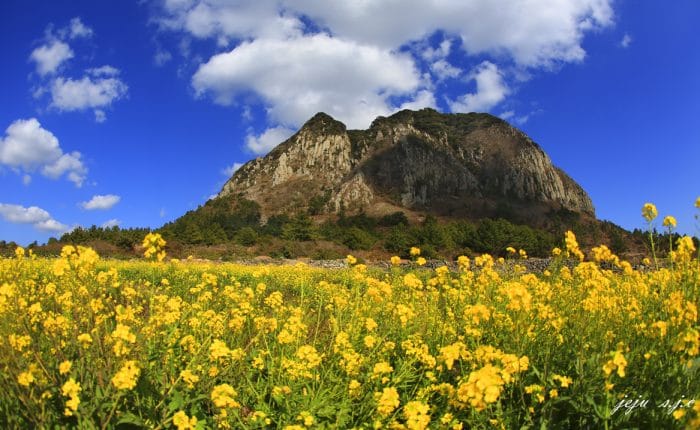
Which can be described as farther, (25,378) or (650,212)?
(650,212)

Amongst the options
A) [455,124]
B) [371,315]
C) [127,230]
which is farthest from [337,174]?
[371,315]

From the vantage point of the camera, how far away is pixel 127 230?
33.4 meters

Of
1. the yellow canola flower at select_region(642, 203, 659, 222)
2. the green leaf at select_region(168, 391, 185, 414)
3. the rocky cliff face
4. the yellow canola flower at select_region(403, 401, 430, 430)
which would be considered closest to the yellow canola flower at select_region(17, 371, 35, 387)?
the green leaf at select_region(168, 391, 185, 414)

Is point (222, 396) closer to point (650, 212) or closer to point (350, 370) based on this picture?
point (350, 370)

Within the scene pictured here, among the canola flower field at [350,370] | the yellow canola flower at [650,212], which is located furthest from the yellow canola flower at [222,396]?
the yellow canola flower at [650,212]

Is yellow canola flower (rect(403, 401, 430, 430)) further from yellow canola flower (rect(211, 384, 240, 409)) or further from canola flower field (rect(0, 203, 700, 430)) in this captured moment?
yellow canola flower (rect(211, 384, 240, 409))

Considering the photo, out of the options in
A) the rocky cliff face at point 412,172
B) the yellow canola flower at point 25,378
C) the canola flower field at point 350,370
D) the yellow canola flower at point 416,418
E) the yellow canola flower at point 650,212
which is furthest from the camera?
the rocky cliff face at point 412,172

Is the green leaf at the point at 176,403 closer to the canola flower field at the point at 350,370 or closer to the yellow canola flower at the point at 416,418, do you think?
the canola flower field at the point at 350,370

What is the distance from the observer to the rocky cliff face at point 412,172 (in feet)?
252

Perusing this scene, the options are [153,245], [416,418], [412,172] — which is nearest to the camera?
[416,418]

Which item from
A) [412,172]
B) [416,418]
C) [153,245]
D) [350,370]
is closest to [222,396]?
[416,418]

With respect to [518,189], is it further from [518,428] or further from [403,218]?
[518,428]

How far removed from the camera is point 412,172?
81812 millimetres

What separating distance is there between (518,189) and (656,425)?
8415 centimetres
